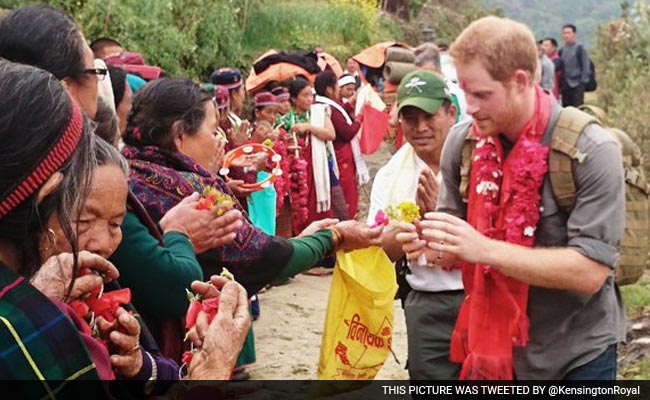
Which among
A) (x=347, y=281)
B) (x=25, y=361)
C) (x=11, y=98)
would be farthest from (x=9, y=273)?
(x=347, y=281)

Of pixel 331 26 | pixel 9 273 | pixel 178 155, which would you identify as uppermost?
pixel 9 273

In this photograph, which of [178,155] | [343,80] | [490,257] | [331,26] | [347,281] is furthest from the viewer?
[331,26]

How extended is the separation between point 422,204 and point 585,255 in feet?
4.17

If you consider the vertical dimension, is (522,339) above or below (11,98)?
below

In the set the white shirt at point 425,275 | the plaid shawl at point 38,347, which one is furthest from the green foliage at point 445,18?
the plaid shawl at point 38,347

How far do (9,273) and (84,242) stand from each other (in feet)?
2.25

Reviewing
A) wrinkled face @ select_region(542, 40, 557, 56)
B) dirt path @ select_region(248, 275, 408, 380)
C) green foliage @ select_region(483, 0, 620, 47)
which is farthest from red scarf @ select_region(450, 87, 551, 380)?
green foliage @ select_region(483, 0, 620, 47)

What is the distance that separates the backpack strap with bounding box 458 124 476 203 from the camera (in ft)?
12.4

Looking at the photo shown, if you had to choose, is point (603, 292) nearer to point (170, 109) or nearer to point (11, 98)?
point (170, 109)

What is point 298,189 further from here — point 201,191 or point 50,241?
point 50,241

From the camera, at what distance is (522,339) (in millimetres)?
3510

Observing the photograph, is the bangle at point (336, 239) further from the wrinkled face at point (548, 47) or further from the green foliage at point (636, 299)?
the wrinkled face at point (548, 47)

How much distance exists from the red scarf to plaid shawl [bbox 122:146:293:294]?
0.85 meters

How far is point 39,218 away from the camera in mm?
2115
